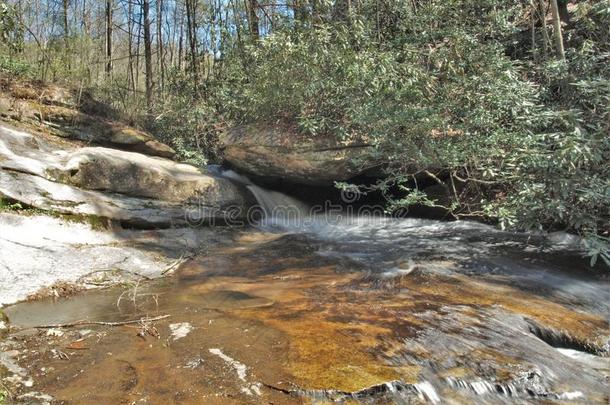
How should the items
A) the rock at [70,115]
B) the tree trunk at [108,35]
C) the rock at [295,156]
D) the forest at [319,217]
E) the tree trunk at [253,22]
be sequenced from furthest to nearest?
the tree trunk at [108,35] → the tree trunk at [253,22] → the rock at [70,115] → the rock at [295,156] → the forest at [319,217]

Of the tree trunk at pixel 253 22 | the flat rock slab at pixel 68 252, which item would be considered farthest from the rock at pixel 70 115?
the flat rock slab at pixel 68 252

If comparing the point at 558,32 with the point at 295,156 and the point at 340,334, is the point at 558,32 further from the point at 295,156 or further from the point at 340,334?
the point at 340,334

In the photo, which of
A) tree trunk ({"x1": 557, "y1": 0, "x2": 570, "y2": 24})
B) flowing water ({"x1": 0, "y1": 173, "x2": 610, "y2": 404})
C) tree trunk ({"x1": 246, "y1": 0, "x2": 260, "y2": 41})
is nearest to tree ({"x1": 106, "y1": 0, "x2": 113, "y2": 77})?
tree trunk ({"x1": 246, "y1": 0, "x2": 260, "y2": 41})

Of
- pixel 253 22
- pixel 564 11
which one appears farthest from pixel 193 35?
pixel 564 11

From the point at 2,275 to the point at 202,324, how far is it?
9.40 ft

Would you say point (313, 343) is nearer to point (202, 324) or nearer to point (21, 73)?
point (202, 324)

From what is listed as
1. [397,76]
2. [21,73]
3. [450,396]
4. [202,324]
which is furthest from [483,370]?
[21,73]

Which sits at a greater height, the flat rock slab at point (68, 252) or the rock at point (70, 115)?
the rock at point (70, 115)

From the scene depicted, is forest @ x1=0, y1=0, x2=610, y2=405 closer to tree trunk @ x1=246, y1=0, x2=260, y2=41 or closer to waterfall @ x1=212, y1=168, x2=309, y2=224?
waterfall @ x1=212, y1=168, x2=309, y2=224

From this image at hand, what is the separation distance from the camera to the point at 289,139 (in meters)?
10.1

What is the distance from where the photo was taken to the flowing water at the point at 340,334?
10.8 ft

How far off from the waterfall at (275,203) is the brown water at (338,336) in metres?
3.77

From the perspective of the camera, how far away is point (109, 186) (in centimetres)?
843

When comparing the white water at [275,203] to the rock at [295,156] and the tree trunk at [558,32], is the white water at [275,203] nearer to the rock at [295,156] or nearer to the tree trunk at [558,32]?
the rock at [295,156]
